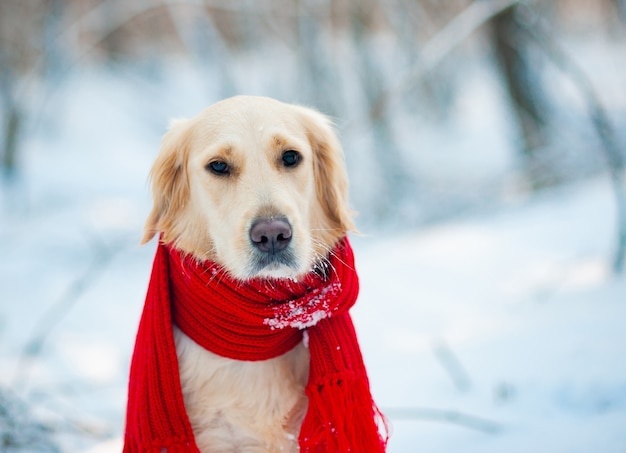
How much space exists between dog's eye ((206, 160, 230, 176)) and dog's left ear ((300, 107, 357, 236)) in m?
0.40

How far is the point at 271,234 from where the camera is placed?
1690 millimetres

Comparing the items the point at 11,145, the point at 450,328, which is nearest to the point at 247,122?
the point at 450,328

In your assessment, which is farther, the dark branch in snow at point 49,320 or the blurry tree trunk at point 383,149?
the blurry tree trunk at point 383,149

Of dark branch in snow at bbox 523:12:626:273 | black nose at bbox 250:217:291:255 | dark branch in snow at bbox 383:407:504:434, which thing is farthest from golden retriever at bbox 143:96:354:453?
dark branch in snow at bbox 523:12:626:273

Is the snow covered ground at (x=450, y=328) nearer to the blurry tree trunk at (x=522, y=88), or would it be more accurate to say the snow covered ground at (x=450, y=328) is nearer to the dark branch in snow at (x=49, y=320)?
the dark branch in snow at (x=49, y=320)

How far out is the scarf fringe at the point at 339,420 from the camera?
5.73 ft

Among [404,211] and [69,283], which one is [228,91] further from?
[69,283]

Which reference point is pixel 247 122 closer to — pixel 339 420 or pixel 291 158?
pixel 291 158

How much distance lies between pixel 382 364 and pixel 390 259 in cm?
166

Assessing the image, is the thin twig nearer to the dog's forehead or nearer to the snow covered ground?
the snow covered ground

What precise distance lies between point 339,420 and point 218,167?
99 centimetres

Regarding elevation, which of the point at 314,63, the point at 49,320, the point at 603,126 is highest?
the point at 314,63

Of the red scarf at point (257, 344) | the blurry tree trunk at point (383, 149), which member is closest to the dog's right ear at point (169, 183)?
the red scarf at point (257, 344)

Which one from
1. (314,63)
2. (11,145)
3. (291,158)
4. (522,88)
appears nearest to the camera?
(291,158)
